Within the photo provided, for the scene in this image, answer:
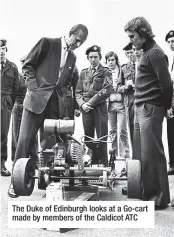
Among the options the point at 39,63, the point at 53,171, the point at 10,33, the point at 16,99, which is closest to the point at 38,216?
the point at 53,171

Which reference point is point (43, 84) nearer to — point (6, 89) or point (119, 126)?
point (6, 89)

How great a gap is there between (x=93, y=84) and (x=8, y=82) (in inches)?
23.5

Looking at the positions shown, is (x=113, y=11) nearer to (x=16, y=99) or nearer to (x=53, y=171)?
(x=53, y=171)

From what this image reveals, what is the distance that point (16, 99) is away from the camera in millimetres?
2531

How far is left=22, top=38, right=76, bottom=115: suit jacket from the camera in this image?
1656 millimetres

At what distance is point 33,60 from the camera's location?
1683 mm

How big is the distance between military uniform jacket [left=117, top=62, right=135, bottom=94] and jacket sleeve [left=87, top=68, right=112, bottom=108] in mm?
157

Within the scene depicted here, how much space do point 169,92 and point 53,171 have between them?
0.62 m

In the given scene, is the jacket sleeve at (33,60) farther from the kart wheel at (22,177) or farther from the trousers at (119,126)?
the trousers at (119,126)

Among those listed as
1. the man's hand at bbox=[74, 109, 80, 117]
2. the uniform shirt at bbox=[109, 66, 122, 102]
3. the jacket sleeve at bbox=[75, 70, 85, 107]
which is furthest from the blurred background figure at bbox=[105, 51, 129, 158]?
the man's hand at bbox=[74, 109, 80, 117]

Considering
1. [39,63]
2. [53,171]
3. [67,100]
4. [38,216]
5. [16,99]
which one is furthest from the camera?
[16,99]

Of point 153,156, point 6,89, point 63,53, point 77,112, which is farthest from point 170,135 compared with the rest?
point 6,89

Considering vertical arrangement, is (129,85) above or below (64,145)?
above
